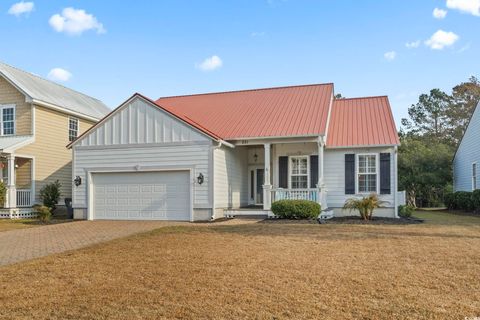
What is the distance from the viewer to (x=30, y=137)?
2162 centimetres

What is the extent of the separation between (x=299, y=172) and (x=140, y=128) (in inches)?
276

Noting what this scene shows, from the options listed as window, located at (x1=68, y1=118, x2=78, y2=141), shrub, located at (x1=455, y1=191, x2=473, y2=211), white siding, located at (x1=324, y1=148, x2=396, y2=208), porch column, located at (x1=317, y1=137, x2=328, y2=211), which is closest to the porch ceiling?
window, located at (x1=68, y1=118, x2=78, y2=141)

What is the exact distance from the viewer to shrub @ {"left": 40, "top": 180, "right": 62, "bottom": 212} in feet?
69.0

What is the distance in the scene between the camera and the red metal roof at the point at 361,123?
17688 millimetres

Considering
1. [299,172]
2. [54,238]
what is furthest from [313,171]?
[54,238]

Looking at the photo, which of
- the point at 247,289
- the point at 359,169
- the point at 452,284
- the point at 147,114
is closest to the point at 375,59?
the point at 359,169

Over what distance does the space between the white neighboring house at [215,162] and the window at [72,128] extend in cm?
690

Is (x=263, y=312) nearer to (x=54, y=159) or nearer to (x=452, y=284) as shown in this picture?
(x=452, y=284)

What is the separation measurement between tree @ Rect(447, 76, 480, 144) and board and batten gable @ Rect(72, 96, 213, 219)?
3587 cm

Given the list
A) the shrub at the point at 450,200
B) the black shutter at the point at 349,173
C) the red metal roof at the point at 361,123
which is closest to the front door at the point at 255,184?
the red metal roof at the point at 361,123

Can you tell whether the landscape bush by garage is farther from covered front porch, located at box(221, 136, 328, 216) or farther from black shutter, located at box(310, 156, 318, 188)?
covered front porch, located at box(221, 136, 328, 216)

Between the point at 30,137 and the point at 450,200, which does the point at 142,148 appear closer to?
the point at 30,137

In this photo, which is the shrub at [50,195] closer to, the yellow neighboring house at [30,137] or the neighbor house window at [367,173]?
the yellow neighboring house at [30,137]

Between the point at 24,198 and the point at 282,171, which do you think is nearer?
the point at 282,171
